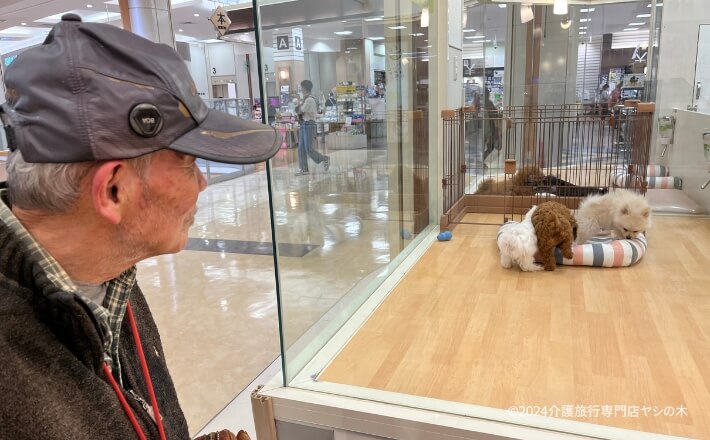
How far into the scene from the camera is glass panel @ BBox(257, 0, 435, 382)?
1846 mm

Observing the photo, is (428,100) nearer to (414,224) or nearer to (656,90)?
(414,224)

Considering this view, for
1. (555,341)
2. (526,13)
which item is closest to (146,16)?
(526,13)

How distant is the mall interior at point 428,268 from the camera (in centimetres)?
159

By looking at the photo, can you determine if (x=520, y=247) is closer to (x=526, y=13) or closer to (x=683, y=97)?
(x=683, y=97)

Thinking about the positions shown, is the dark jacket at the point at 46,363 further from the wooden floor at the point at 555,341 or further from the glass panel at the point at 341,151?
the wooden floor at the point at 555,341

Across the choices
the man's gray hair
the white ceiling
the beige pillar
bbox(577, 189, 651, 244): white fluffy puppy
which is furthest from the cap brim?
the beige pillar

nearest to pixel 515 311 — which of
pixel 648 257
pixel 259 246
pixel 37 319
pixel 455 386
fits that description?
pixel 455 386

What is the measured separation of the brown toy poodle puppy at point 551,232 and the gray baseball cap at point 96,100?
2.16m

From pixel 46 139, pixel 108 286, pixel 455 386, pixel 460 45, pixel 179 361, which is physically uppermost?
pixel 460 45

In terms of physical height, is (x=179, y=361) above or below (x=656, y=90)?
below

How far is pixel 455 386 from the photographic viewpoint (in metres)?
1.64

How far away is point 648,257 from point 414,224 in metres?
1.27

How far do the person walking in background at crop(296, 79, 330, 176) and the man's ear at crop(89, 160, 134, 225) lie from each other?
1.39 meters

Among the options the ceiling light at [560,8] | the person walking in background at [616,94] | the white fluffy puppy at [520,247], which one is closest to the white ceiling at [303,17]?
the ceiling light at [560,8]
